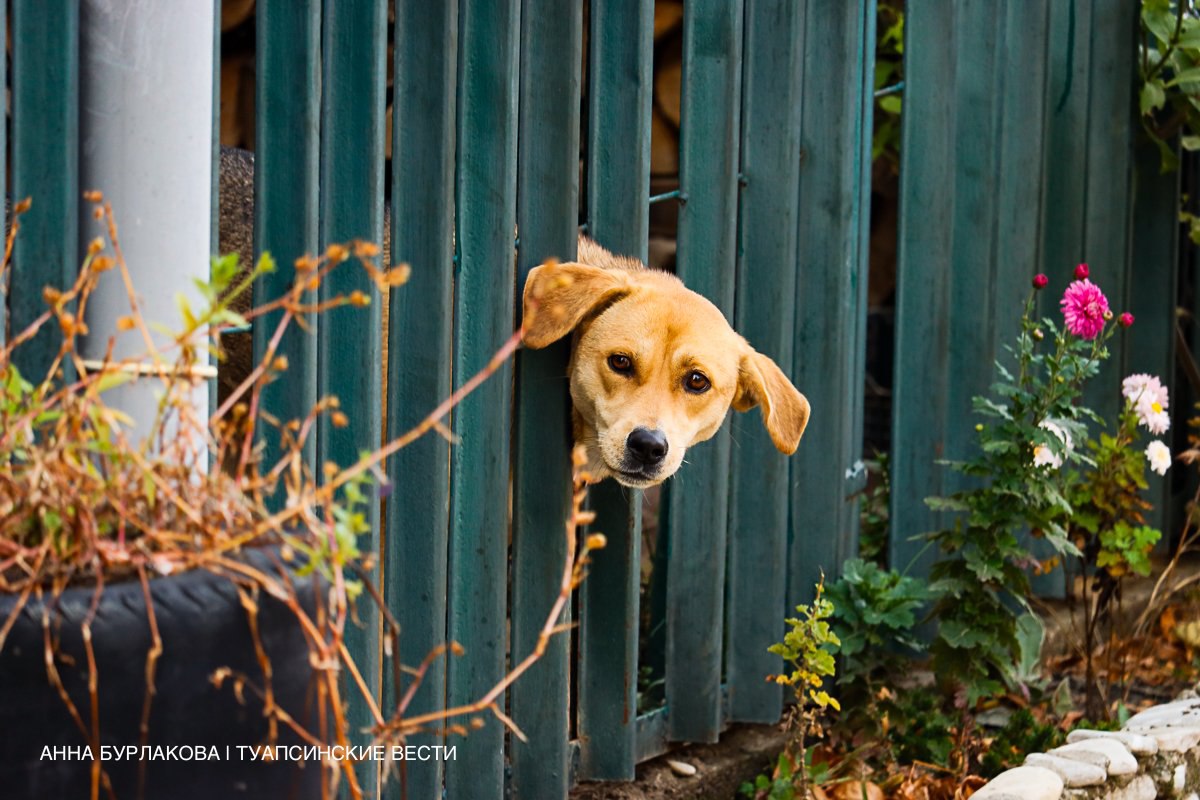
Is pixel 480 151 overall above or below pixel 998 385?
above

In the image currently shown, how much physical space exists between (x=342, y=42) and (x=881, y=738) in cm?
286

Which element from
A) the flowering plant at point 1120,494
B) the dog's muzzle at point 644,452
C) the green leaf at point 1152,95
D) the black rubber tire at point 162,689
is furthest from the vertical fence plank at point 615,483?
the green leaf at point 1152,95

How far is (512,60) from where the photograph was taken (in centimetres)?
330

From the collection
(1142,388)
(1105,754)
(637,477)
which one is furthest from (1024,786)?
(1142,388)

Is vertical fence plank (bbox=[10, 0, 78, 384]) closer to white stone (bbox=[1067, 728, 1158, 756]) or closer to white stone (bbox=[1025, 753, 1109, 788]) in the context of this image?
white stone (bbox=[1025, 753, 1109, 788])

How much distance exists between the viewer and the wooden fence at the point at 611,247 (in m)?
2.95

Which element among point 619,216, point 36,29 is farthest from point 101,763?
point 619,216

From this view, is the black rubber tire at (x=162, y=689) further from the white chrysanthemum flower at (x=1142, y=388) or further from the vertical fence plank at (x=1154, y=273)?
the vertical fence plank at (x=1154, y=273)

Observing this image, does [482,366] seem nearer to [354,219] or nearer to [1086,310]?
[354,219]

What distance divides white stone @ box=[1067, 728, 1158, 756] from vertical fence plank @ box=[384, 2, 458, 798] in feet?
7.26

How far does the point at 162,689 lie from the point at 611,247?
7.83 ft

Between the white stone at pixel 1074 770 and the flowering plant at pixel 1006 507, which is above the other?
the flowering plant at pixel 1006 507

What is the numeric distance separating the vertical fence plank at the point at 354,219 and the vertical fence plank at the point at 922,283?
268 cm

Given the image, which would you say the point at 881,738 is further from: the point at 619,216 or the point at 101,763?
the point at 101,763
